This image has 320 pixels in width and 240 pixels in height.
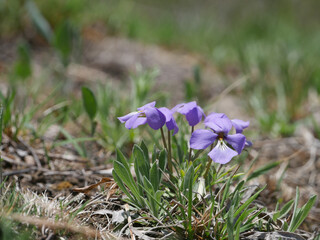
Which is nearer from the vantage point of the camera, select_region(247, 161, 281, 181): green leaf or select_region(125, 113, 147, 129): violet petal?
select_region(125, 113, 147, 129): violet petal

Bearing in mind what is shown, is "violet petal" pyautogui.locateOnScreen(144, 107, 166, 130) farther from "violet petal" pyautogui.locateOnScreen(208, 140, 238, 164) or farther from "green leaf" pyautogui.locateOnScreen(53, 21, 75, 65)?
"green leaf" pyautogui.locateOnScreen(53, 21, 75, 65)

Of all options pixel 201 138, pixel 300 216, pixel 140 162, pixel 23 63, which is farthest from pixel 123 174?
pixel 23 63

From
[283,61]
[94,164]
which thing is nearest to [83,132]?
[94,164]

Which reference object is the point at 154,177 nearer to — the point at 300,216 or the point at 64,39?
the point at 300,216

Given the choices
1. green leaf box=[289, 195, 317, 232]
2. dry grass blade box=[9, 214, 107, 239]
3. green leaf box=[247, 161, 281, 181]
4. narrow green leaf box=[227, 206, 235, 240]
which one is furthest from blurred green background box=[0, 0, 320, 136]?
dry grass blade box=[9, 214, 107, 239]

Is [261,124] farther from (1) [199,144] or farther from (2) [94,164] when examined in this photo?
(1) [199,144]

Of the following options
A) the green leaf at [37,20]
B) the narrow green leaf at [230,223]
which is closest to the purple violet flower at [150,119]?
the narrow green leaf at [230,223]

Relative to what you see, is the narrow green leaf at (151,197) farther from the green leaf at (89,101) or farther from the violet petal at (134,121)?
the green leaf at (89,101)
